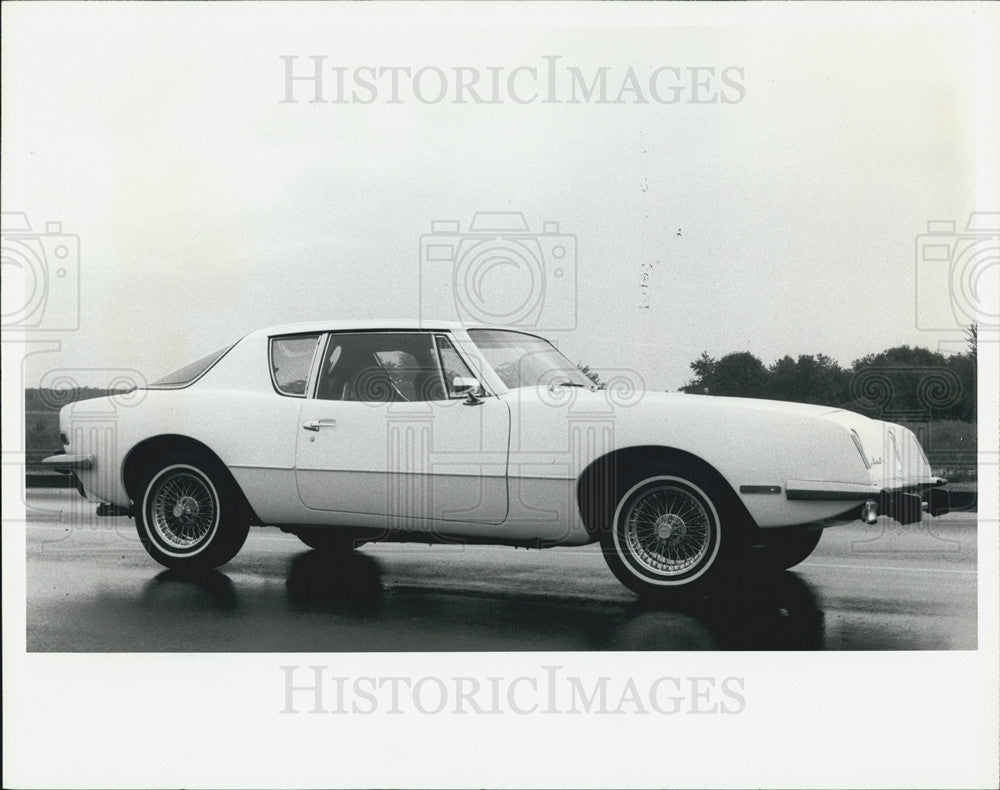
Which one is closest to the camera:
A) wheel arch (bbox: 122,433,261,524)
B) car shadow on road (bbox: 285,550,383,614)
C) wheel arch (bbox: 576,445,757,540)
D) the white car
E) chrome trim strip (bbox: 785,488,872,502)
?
chrome trim strip (bbox: 785,488,872,502)

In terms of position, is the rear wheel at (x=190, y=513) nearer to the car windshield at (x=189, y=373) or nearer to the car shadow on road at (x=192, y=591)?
the car shadow on road at (x=192, y=591)

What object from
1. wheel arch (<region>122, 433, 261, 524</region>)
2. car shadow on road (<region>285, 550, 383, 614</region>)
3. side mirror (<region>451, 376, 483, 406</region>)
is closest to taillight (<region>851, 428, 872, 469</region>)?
side mirror (<region>451, 376, 483, 406</region>)

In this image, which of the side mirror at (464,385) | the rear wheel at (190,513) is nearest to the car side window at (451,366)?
the side mirror at (464,385)

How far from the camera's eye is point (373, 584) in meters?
5.72

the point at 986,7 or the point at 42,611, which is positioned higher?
the point at 986,7

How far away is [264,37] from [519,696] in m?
3.81

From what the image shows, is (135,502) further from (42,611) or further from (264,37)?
(264,37)

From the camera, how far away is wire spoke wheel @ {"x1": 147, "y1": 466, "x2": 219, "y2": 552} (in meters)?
5.80

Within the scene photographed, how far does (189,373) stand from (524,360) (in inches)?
80.4

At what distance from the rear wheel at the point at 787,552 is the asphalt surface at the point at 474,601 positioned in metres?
0.06

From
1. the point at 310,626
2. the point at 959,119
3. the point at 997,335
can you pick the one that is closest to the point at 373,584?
the point at 310,626

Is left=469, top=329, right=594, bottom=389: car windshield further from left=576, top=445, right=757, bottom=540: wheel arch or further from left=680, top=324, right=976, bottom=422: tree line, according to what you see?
left=680, top=324, right=976, bottom=422: tree line

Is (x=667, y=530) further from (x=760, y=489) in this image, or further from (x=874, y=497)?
(x=874, y=497)

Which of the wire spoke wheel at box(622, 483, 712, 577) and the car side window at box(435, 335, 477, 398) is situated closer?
the wire spoke wheel at box(622, 483, 712, 577)
